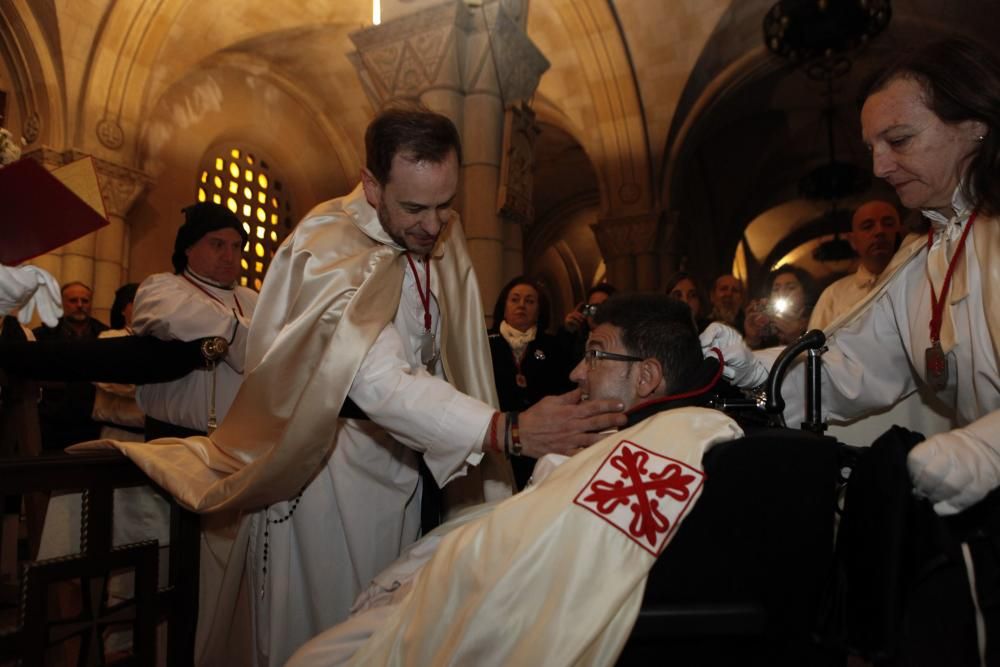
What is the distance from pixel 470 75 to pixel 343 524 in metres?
4.50

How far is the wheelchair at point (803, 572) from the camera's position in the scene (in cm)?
145

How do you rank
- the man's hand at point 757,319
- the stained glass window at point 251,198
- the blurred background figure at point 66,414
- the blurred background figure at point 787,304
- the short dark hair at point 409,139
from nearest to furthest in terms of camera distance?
the short dark hair at point 409,139, the man's hand at point 757,319, the blurred background figure at point 787,304, the blurred background figure at point 66,414, the stained glass window at point 251,198

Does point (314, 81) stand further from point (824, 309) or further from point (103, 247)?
point (824, 309)

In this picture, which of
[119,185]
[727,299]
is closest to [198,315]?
[727,299]

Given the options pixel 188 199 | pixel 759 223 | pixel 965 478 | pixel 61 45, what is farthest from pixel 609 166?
pixel 759 223

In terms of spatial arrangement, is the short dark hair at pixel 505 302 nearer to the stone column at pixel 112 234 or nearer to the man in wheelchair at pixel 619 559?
the man in wheelchair at pixel 619 559

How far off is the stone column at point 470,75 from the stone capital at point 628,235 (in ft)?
20.5

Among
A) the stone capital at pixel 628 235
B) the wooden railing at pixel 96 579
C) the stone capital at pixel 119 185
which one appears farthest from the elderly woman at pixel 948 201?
the stone capital at pixel 628 235

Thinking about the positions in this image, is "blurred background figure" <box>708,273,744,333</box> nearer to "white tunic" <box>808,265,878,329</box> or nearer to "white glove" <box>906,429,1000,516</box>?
"white tunic" <box>808,265,878,329</box>

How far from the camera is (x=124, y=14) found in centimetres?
878

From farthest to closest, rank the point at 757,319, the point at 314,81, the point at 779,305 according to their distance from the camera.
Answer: the point at 314,81, the point at 779,305, the point at 757,319

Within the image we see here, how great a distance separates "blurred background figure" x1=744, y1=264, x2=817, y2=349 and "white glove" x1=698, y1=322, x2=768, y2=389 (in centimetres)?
170

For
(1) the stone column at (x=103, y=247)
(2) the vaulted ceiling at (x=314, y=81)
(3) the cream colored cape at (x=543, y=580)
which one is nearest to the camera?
(3) the cream colored cape at (x=543, y=580)

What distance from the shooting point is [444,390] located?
6.93ft
